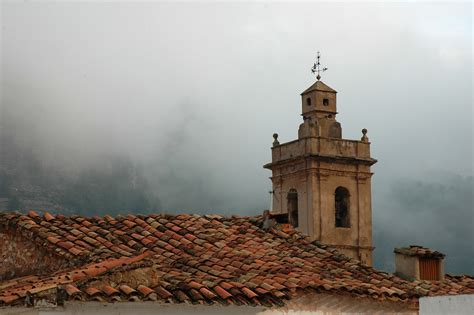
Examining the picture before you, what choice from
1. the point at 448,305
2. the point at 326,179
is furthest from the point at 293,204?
the point at 448,305

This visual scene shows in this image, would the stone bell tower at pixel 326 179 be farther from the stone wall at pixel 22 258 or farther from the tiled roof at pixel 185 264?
the stone wall at pixel 22 258

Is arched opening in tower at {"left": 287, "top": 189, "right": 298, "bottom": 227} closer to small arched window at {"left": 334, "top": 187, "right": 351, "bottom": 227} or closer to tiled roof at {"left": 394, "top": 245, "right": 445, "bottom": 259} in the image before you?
small arched window at {"left": 334, "top": 187, "right": 351, "bottom": 227}

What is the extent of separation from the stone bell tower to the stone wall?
69.7 feet

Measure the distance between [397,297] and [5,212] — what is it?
18.3 feet

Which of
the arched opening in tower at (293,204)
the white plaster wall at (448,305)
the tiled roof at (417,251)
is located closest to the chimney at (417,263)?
the tiled roof at (417,251)

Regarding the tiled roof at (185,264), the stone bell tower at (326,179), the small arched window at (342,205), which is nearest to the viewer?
the tiled roof at (185,264)

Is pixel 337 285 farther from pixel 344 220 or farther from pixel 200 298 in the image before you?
pixel 344 220

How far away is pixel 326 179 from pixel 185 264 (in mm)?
22159

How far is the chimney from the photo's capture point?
18.9 meters

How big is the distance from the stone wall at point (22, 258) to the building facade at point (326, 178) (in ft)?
69.7

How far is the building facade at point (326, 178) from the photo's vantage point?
114 feet

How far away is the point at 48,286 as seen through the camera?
11094 mm

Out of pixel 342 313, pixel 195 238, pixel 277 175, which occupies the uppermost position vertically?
pixel 277 175

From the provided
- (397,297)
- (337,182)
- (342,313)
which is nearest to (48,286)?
(342,313)
